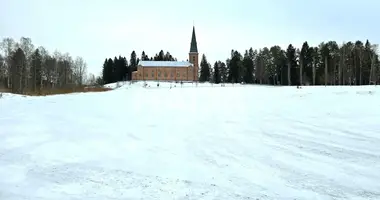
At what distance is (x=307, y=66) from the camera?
78750mm

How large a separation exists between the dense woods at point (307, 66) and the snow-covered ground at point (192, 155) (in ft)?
186

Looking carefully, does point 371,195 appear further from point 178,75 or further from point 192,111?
point 178,75

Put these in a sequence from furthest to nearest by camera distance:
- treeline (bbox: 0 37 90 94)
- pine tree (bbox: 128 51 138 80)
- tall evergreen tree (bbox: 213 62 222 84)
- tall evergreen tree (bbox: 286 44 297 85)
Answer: pine tree (bbox: 128 51 138 80), tall evergreen tree (bbox: 213 62 222 84), tall evergreen tree (bbox: 286 44 297 85), treeline (bbox: 0 37 90 94)

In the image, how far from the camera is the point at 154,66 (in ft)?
330

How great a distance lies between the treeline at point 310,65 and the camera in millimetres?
70250

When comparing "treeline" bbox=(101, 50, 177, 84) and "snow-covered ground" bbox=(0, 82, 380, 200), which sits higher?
"treeline" bbox=(101, 50, 177, 84)

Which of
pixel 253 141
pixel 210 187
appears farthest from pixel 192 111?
pixel 210 187

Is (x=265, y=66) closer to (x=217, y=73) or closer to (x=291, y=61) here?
(x=291, y=61)

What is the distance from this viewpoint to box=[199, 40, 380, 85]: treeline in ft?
230

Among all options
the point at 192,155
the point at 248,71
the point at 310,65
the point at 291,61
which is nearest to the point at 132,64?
the point at 248,71

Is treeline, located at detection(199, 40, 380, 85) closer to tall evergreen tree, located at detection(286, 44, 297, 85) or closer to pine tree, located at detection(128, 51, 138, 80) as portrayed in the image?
tall evergreen tree, located at detection(286, 44, 297, 85)

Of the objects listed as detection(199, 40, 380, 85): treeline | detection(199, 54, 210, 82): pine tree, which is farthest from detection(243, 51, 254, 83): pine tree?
detection(199, 54, 210, 82): pine tree

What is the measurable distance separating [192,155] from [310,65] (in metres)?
75.3

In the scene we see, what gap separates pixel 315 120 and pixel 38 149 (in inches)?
363
